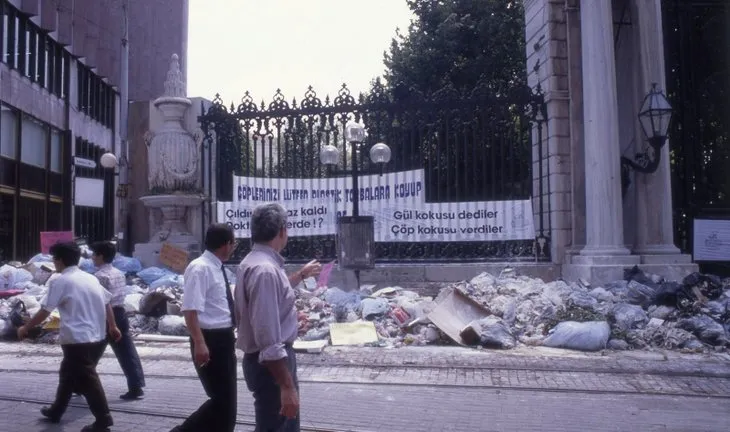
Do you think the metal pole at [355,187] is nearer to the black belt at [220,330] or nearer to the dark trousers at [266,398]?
the black belt at [220,330]

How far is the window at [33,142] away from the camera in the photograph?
23984 millimetres

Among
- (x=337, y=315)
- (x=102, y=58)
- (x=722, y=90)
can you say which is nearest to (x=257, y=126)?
(x=337, y=315)

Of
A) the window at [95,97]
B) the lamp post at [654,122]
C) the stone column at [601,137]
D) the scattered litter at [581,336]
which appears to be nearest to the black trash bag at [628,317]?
the scattered litter at [581,336]

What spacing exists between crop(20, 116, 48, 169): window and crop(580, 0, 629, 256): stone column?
19.5m

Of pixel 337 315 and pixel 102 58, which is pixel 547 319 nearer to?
pixel 337 315

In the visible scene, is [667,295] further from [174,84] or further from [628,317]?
[174,84]

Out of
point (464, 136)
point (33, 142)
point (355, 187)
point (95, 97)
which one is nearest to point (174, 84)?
point (355, 187)

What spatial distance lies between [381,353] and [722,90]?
939cm

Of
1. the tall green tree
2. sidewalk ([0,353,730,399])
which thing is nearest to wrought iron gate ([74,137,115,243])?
the tall green tree

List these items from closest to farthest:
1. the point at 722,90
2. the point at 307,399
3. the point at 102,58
→ the point at 307,399
the point at 722,90
the point at 102,58

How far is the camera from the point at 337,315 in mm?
9977

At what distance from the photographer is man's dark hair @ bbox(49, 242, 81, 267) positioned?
5.75 meters

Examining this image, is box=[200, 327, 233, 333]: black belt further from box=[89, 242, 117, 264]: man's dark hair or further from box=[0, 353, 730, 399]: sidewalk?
box=[0, 353, 730, 399]: sidewalk

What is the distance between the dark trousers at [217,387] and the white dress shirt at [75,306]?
1.55m
